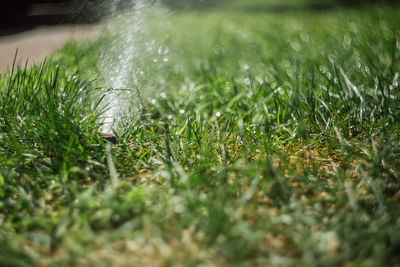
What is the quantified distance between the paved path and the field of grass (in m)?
1.80

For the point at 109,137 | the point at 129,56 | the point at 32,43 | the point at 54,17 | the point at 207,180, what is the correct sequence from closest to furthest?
the point at 207,180 < the point at 109,137 < the point at 129,56 < the point at 32,43 < the point at 54,17

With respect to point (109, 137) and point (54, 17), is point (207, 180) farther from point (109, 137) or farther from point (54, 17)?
point (54, 17)

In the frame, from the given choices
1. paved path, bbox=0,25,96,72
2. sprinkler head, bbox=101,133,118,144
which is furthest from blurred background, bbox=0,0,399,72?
sprinkler head, bbox=101,133,118,144

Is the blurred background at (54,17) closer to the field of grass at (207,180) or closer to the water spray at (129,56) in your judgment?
the water spray at (129,56)

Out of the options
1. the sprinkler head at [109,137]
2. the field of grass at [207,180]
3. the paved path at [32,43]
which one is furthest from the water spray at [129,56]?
the paved path at [32,43]

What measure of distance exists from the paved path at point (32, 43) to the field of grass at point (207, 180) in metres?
1.80

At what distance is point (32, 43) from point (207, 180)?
4879 millimetres

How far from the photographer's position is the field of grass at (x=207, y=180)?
0.84m

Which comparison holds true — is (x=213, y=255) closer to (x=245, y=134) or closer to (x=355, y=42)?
(x=245, y=134)

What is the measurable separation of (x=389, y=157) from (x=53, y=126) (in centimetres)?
149

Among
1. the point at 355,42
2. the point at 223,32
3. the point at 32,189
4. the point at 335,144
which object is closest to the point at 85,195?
the point at 32,189

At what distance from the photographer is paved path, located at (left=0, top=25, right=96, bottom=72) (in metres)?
3.54

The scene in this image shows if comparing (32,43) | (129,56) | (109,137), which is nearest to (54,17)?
(32,43)

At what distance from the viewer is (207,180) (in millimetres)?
1112
